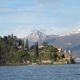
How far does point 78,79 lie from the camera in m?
121

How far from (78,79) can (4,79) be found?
1893 centimetres

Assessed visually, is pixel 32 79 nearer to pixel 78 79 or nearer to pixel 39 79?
pixel 39 79

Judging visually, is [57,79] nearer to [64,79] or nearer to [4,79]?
[64,79]

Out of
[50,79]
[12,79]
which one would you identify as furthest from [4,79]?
[50,79]

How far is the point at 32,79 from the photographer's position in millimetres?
125875

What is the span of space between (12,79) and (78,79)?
17034 millimetres

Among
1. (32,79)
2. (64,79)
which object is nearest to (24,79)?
(32,79)

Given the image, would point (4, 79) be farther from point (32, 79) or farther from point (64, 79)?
point (64, 79)

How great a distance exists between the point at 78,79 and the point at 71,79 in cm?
173

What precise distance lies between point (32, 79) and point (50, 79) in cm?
542

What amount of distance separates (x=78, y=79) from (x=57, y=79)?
544 cm

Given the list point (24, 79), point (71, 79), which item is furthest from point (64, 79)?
point (24, 79)

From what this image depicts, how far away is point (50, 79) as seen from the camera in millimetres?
122812

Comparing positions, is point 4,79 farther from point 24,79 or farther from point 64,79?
point 64,79
